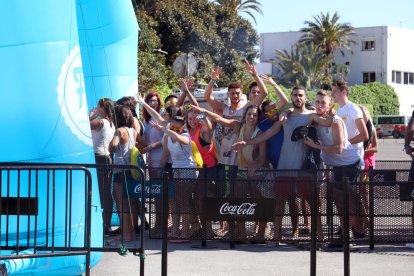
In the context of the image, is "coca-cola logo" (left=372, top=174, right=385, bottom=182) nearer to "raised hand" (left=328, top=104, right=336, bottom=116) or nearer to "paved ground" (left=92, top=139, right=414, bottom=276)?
"paved ground" (left=92, top=139, right=414, bottom=276)

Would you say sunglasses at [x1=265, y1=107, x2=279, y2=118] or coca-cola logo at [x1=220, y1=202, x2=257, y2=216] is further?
sunglasses at [x1=265, y1=107, x2=279, y2=118]

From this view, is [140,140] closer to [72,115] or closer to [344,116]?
[344,116]

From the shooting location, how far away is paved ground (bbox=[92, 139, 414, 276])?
950 centimetres

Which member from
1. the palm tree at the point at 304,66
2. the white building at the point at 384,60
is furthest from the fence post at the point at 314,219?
the white building at the point at 384,60

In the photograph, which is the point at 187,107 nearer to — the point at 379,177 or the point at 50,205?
the point at 379,177

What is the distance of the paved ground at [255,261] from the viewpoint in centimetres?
950

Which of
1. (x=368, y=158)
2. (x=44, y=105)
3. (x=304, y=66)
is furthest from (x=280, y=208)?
(x=304, y=66)

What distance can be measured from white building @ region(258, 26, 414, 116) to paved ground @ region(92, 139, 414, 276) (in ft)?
233

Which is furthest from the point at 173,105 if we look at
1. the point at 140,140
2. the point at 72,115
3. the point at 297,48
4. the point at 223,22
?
the point at 297,48

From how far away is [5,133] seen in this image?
8203 millimetres

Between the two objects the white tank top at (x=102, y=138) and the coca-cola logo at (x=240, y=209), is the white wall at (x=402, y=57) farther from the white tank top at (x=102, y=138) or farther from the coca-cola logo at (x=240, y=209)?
the coca-cola logo at (x=240, y=209)

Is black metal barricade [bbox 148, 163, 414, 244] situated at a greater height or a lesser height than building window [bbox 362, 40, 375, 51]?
lesser

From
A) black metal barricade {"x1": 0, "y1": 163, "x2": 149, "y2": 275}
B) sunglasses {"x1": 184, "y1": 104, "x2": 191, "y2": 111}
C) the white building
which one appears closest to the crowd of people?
sunglasses {"x1": 184, "y1": 104, "x2": 191, "y2": 111}

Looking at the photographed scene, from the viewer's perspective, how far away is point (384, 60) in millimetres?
81000
